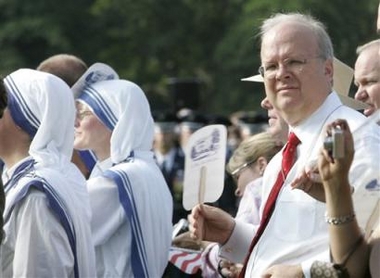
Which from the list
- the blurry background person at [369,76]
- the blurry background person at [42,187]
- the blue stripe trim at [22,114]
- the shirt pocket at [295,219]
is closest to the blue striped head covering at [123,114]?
the blurry background person at [42,187]

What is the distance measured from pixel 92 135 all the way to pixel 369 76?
153cm

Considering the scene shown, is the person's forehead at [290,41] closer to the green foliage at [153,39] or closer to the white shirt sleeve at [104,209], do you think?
the white shirt sleeve at [104,209]

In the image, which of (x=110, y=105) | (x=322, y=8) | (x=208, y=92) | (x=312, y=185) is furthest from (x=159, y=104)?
(x=312, y=185)

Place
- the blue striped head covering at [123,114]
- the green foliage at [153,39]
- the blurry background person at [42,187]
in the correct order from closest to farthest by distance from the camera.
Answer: the blurry background person at [42,187] < the blue striped head covering at [123,114] < the green foliage at [153,39]

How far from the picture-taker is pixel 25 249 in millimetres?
5602

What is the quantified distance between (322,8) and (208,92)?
788 centimetres

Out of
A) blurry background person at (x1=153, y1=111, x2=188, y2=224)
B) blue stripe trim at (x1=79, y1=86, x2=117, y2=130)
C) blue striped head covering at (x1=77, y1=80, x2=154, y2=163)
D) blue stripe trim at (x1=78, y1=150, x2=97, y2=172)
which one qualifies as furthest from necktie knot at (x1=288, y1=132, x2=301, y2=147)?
blurry background person at (x1=153, y1=111, x2=188, y2=224)

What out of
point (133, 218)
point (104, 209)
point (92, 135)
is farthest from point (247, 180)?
point (104, 209)

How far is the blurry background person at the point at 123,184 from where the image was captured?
266 inches

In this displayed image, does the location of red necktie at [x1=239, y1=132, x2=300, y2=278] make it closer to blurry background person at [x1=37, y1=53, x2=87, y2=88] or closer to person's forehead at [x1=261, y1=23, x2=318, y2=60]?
person's forehead at [x1=261, y1=23, x2=318, y2=60]

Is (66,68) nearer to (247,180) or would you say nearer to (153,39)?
(247,180)

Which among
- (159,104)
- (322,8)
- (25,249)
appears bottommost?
(159,104)

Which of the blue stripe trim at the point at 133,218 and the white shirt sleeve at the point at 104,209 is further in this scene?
the blue stripe trim at the point at 133,218

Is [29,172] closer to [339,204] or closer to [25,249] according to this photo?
[25,249]
